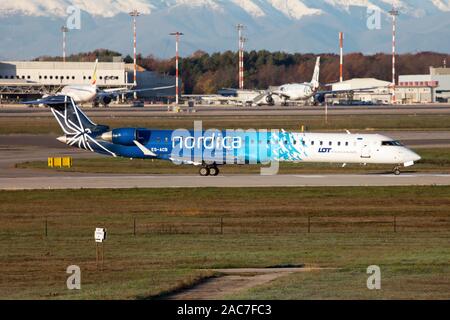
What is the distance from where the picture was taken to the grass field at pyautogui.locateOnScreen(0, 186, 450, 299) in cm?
2792

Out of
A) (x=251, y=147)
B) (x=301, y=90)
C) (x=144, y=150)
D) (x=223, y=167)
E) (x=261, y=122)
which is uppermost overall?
(x=301, y=90)

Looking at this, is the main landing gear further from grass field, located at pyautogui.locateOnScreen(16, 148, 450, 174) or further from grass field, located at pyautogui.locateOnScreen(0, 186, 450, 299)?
grass field, located at pyautogui.locateOnScreen(0, 186, 450, 299)

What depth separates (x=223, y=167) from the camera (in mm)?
65000

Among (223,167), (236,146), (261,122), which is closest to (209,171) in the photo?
(236,146)

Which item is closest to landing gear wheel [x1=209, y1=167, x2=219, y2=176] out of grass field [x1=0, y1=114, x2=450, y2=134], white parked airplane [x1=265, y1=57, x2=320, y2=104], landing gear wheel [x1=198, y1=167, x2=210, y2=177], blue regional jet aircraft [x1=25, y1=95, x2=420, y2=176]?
landing gear wheel [x1=198, y1=167, x2=210, y2=177]

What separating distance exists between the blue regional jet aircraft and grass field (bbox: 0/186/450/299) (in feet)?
18.7

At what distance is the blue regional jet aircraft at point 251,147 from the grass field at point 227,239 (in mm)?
5713

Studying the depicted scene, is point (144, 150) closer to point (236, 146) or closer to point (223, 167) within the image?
point (236, 146)

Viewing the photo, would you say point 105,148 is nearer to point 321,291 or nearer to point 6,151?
point 6,151

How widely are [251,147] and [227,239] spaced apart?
19305 mm

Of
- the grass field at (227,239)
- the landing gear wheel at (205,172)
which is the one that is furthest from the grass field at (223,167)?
the grass field at (227,239)

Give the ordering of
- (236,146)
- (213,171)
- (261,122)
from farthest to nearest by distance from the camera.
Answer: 1. (261,122)
2. (213,171)
3. (236,146)

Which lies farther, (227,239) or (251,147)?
(251,147)

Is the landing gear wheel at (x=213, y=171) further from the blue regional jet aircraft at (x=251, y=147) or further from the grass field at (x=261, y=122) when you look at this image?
the grass field at (x=261, y=122)
